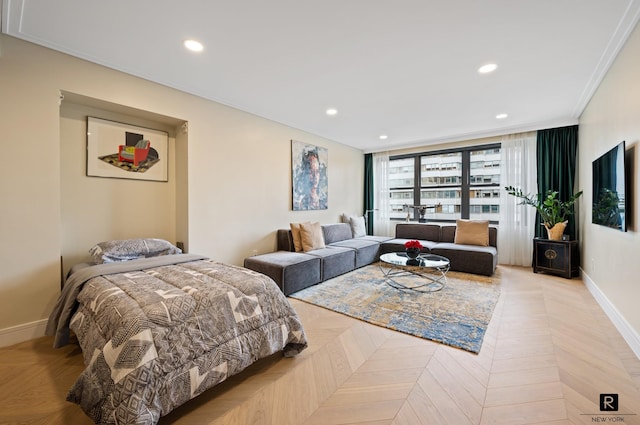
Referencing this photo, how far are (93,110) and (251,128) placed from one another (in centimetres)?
178

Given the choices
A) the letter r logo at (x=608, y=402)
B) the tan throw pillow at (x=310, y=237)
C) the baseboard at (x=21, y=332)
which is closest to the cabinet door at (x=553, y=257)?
the letter r logo at (x=608, y=402)

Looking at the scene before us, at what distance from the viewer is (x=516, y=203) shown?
15.9 ft

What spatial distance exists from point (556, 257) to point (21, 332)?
633 cm

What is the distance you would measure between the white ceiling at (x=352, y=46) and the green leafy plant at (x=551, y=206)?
133 cm

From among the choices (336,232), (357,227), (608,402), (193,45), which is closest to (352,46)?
(193,45)

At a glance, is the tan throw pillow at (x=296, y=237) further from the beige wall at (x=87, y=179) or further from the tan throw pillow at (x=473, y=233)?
the tan throw pillow at (x=473, y=233)

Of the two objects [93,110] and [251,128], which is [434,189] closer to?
[251,128]

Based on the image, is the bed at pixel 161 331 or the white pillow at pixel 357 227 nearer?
the bed at pixel 161 331

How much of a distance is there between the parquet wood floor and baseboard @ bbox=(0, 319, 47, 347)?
73 mm

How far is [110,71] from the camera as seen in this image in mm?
2697

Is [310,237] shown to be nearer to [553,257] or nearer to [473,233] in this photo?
[473,233]

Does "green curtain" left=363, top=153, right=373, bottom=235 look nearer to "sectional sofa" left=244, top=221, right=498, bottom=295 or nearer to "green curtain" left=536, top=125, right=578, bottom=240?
"sectional sofa" left=244, top=221, right=498, bottom=295

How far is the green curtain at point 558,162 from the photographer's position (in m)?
4.33

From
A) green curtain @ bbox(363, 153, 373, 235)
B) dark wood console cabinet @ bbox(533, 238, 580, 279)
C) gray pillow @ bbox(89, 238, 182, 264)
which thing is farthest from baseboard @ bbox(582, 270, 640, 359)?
gray pillow @ bbox(89, 238, 182, 264)
